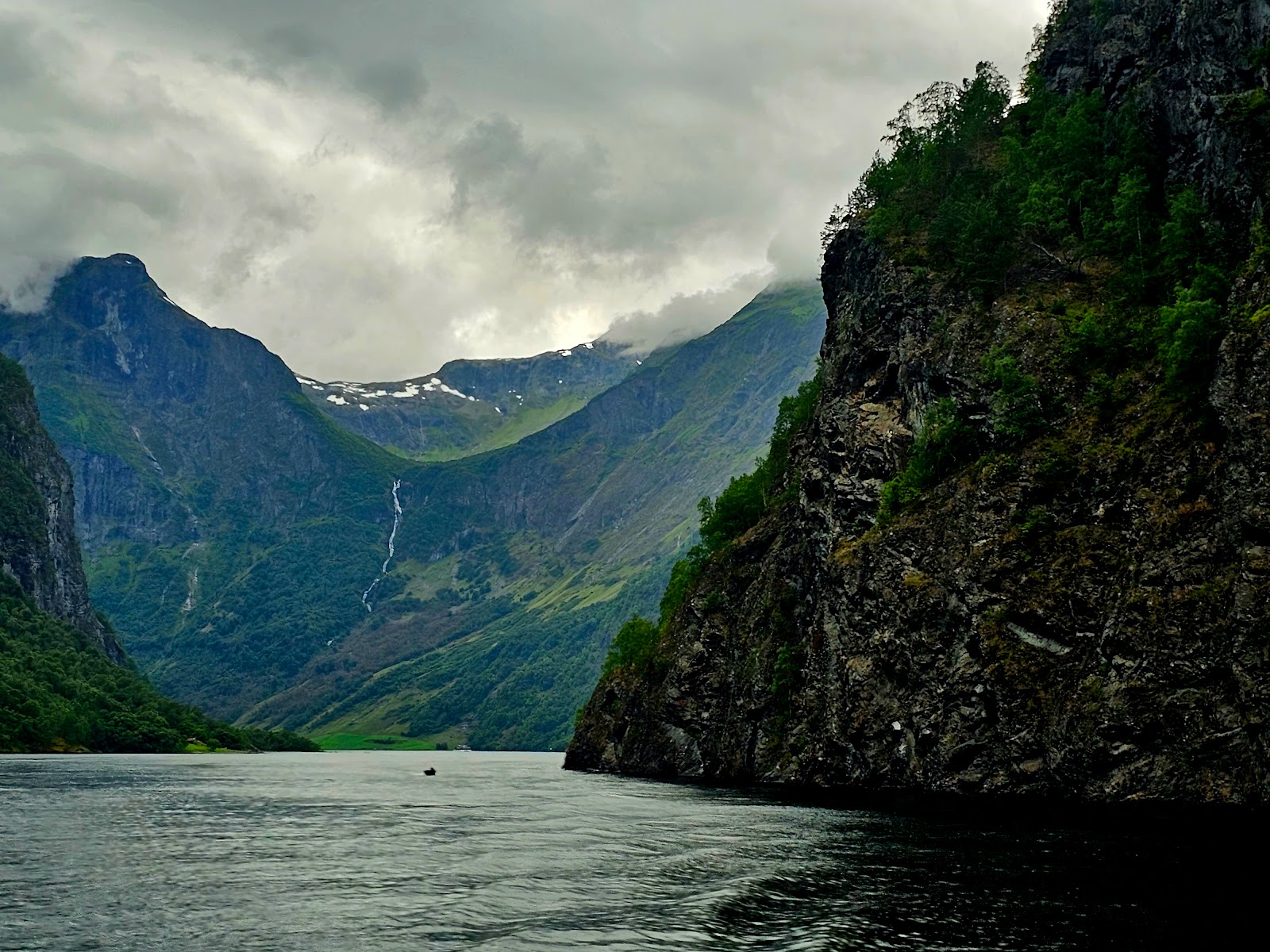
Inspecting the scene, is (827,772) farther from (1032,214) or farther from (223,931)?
(223,931)

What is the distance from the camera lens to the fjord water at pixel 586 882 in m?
35.7

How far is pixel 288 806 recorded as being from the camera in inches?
3893

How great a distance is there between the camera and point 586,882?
158ft

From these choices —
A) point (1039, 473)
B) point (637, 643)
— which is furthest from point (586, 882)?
point (637, 643)

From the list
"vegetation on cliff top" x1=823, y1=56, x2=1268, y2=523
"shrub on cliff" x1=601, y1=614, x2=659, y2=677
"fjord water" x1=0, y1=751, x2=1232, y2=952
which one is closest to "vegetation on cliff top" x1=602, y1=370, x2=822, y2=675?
"shrub on cliff" x1=601, y1=614, x2=659, y2=677

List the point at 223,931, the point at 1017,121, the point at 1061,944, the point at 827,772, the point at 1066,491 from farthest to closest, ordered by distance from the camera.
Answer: the point at 1017,121 < the point at 827,772 < the point at 1066,491 < the point at 223,931 < the point at 1061,944

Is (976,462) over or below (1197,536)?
over

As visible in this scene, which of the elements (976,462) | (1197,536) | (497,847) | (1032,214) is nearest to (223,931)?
(497,847)

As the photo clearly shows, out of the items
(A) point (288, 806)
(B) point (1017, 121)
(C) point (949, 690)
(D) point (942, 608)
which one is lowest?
(A) point (288, 806)

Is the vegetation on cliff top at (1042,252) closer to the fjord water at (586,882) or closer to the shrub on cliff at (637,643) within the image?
the shrub on cliff at (637,643)

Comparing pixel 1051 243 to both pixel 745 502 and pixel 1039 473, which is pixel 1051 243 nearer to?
pixel 1039 473

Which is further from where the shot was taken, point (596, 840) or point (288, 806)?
point (288, 806)

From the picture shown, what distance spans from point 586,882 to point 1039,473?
59.4m

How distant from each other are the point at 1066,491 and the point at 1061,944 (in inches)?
2409
